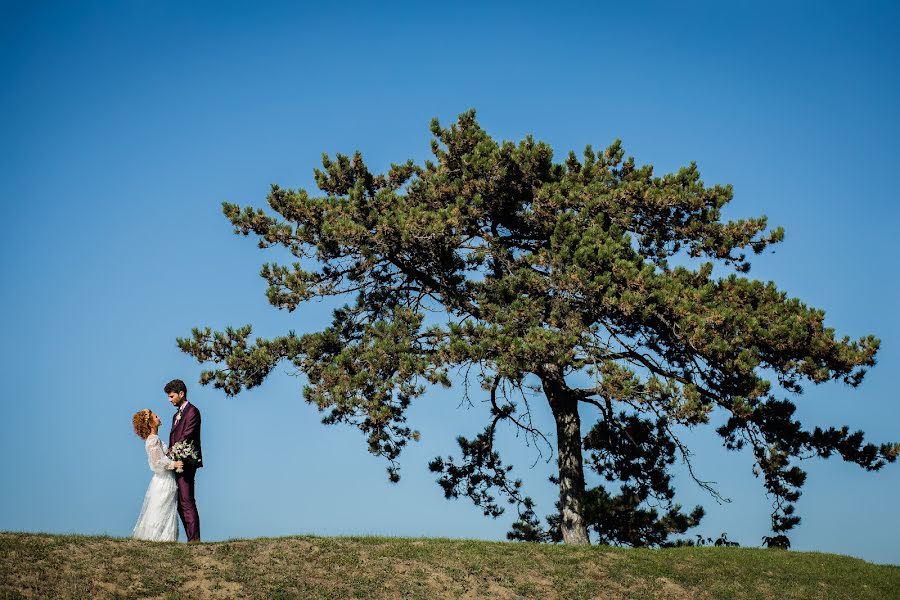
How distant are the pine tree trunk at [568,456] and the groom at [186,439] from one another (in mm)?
7607

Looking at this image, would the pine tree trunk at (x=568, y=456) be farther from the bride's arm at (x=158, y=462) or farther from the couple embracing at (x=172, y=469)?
the bride's arm at (x=158, y=462)

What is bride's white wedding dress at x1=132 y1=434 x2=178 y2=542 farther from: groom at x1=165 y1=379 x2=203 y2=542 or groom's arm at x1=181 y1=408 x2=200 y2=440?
groom's arm at x1=181 y1=408 x2=200 y2=440

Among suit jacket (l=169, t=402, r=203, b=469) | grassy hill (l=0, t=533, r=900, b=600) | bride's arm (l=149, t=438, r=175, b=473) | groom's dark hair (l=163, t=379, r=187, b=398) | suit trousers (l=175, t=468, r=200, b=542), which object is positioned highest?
groom's dark hair (l=163, t=379, r=187, b=398)

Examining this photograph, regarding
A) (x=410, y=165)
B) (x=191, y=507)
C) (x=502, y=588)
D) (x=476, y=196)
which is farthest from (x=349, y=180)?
(x=502, y=588)

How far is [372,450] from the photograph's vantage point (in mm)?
19391

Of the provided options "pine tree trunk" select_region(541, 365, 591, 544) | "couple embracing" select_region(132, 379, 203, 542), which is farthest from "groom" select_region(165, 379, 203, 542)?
"pine tree trunk" select_region(541, 365, 591, 544)

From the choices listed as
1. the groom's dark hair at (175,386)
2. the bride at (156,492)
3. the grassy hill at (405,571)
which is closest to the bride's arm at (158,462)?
the bride at (156,492)

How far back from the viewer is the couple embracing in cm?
1494

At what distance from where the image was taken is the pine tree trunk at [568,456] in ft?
64.8

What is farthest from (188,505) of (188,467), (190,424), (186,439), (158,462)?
(190,424)

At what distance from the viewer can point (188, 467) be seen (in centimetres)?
1506

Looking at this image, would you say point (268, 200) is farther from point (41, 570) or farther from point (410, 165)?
point (41, 570)

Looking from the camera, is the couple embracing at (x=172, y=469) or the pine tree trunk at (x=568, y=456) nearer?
the couple embracing at (x=172, y=469)

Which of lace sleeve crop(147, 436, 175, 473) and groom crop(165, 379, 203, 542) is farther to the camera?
groom crop(165, 379, 203, 542)
